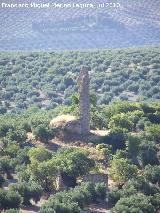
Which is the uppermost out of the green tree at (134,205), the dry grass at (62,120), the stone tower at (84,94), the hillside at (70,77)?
the stone tower at (84,94)

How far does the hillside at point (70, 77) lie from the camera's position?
5017 inches

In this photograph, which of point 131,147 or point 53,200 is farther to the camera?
point 131,147

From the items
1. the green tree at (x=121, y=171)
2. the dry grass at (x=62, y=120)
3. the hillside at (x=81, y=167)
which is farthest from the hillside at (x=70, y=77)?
the green tree at (x=121, y=171)

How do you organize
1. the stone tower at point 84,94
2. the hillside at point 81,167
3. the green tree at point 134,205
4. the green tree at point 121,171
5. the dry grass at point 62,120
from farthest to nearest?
the dry grass at point 62,120
the stone tower at point 84,94
the green tree at point 121,171
the hillside at point 81,167
the green tree at point 134,205

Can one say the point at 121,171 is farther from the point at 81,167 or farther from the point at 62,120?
the point at 62,120

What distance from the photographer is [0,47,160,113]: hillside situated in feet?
418

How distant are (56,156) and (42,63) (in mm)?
86429

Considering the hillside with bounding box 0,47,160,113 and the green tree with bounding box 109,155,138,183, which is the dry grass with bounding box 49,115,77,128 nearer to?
the green tree with bounding box 109,155,138,183

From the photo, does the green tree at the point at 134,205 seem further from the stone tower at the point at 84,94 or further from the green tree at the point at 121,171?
the stone tower at the point at 84,94

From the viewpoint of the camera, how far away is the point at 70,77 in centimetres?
13950

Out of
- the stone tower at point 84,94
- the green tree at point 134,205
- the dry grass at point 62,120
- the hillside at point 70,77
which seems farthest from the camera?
the hillside at point 70,77

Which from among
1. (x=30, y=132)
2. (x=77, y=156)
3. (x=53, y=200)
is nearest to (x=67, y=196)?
(x=53, y=200)

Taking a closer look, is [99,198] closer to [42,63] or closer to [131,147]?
[131,147]

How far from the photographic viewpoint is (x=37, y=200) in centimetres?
6297
